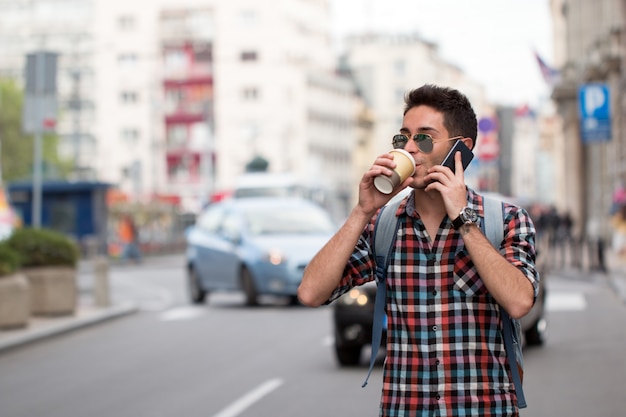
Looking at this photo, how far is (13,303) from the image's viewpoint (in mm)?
18703

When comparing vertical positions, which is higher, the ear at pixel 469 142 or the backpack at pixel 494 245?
the ear at pixel 469 142

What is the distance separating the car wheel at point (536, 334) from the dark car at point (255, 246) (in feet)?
22.5

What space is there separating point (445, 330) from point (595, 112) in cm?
3339

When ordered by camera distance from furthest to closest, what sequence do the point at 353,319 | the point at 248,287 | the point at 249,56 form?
the point at 249,56 < the point at 248,287 < the point at 353,319

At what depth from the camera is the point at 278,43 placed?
12156 centimetres

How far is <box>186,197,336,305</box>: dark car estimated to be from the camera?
22.9m

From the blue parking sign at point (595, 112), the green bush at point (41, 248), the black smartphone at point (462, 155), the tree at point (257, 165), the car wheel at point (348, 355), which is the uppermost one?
the blue parking sign at point (595, 112)

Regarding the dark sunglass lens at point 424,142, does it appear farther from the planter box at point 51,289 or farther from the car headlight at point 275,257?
the car headlight at point 275,257

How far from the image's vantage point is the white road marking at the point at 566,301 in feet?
72.8

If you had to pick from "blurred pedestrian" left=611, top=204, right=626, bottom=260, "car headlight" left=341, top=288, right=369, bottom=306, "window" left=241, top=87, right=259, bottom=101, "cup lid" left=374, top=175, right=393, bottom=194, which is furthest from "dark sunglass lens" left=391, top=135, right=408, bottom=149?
"window" left=241, top=87, right=259, bottom=101

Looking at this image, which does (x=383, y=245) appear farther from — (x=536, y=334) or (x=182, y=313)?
(x=182, y=313)

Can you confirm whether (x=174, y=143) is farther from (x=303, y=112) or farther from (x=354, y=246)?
(x=354, y=246)

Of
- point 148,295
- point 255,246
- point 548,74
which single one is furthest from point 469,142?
point 548,74

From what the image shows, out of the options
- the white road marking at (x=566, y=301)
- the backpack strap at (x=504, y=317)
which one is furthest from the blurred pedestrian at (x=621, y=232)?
the backpack strap at (x=504, y=317)
